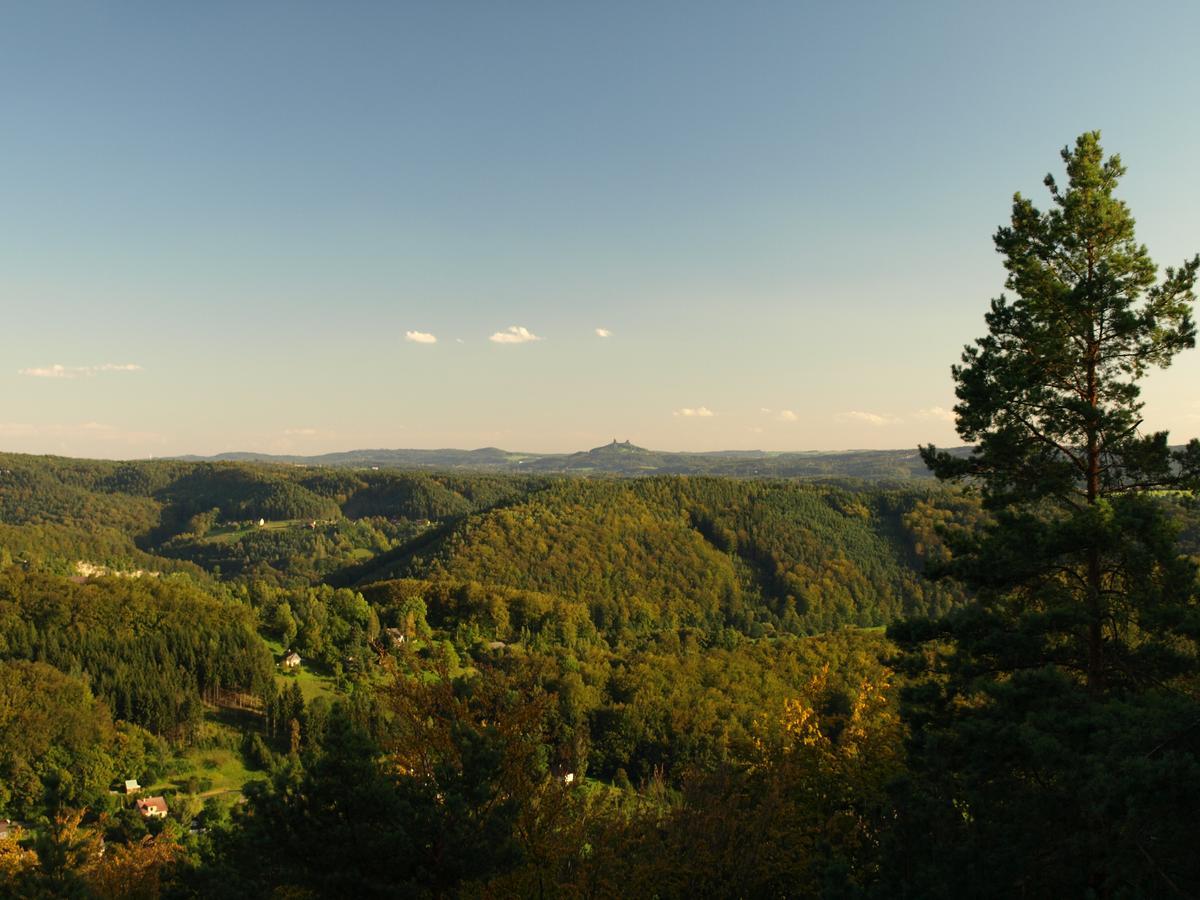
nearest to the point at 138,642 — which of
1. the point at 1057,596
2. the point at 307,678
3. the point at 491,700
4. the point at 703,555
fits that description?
the point at 307,678

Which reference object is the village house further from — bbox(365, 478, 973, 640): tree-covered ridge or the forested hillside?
bbox(365, 478, 973, 640): tree-covered ridge

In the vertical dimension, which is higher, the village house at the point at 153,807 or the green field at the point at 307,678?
the village house at the point at 153,807

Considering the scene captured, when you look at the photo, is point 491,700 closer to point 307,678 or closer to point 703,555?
point 307,678

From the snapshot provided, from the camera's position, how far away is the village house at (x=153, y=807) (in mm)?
54594

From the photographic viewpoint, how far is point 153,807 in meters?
56.6

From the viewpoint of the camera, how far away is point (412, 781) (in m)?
13.1

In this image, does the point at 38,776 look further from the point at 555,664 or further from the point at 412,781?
the point at 412,781

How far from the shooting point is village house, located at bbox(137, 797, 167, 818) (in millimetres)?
54594

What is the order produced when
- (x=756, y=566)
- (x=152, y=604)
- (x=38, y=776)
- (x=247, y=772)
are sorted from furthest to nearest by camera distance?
(x=756, y=566) → (x=152, y=604) → (x=247, y=772) → (x=38, y=776)

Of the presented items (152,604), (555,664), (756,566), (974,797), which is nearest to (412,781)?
(974,797)

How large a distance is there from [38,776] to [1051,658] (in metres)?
74.6

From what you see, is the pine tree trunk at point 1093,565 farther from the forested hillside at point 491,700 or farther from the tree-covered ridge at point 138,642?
the tree-covered ridge at point 138,642

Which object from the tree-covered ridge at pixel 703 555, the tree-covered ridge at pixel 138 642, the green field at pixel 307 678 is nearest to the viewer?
the tree-covered ridge at pixel 138 642

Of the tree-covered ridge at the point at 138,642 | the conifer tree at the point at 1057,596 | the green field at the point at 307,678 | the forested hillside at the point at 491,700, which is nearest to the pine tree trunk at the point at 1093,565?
the conifer tree at the point at 1057,596
